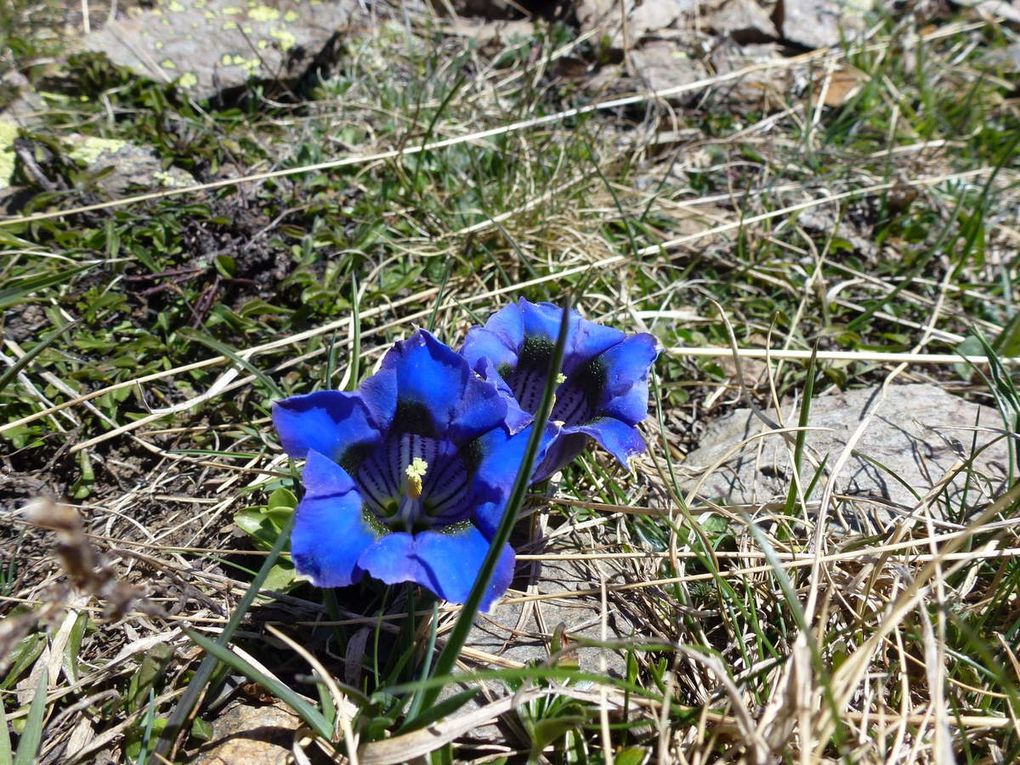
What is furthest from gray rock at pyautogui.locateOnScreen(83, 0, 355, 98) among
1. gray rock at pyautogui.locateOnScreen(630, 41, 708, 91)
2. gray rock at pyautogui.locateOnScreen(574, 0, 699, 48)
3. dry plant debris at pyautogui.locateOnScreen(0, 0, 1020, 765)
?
gray rock at pyautogui.locateOnScreen(630, 41, 708, 91)

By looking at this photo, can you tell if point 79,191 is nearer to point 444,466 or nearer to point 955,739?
point 444,466

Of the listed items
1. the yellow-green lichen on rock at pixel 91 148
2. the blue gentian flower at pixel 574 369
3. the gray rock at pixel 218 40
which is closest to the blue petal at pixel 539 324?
the blue gentian flower at pixel 574 369

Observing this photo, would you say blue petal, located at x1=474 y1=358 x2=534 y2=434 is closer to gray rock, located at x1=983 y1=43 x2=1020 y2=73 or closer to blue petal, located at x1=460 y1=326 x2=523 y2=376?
blue petal, located at x1=460 y1=326 x2=523 y2=376

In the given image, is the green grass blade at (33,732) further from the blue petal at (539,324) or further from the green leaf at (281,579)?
the blue petal at (539,324)

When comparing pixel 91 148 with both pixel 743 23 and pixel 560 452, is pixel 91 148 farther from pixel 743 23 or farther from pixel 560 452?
pixel 743 23

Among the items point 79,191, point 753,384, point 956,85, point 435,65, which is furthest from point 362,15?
point 956,85

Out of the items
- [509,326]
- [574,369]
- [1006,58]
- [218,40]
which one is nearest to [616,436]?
[574,369]
